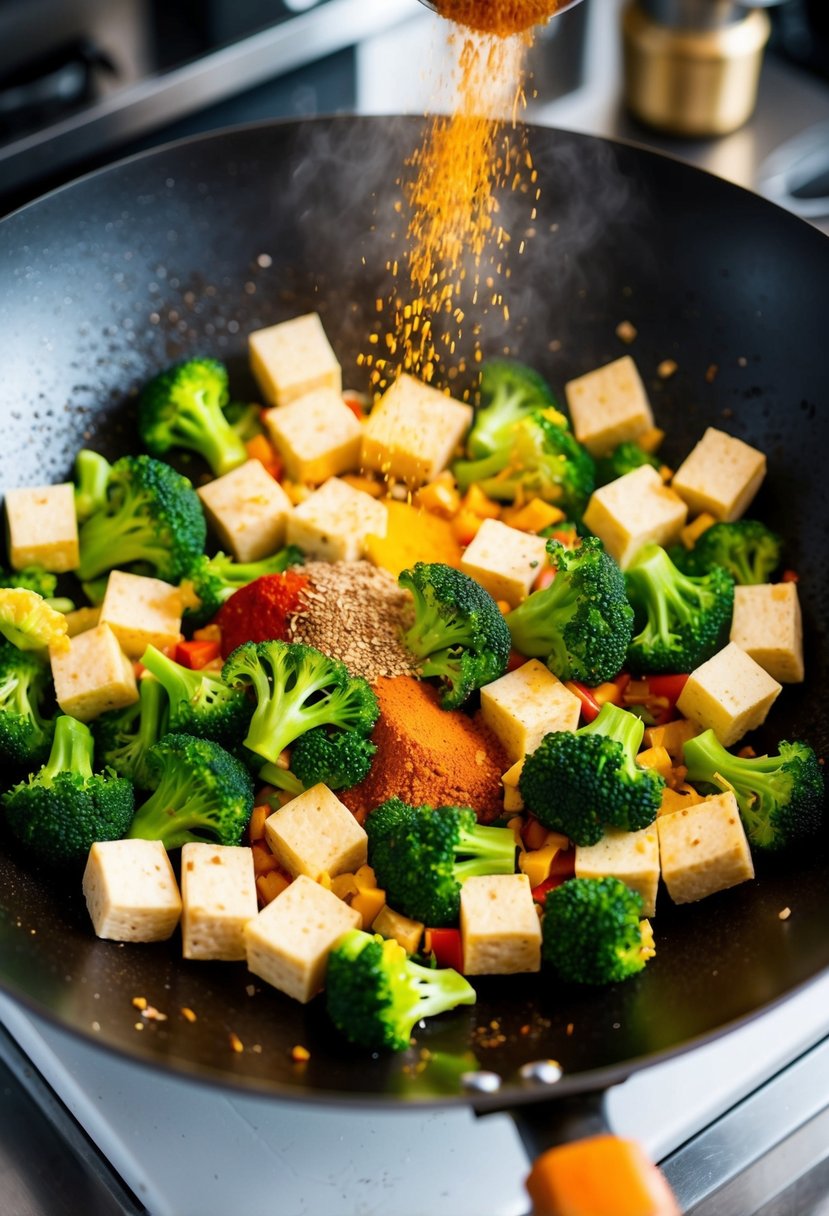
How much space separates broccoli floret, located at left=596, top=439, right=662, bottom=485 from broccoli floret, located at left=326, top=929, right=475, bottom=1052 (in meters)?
1.05

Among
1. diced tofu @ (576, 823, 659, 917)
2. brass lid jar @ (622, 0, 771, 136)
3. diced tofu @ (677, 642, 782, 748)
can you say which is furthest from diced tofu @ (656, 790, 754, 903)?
brass lid jar @ (622, 0, 771, 136)

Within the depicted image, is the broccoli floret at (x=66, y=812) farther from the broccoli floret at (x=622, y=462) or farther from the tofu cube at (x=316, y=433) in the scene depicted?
the broccoli floret at (x=622, y=462)

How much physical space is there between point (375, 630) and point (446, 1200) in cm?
84

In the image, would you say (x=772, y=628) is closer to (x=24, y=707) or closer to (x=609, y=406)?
(x=609, y=406)

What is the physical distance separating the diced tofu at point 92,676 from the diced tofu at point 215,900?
32cm

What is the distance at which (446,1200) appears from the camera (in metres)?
1.68

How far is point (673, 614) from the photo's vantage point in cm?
217

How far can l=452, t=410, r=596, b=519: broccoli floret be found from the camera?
234 cm

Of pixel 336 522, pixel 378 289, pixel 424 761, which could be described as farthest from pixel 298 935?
pixel 378 289

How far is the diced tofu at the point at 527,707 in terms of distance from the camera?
198cm

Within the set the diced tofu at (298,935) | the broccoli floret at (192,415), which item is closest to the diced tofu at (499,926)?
the diced tofu at (298,935)

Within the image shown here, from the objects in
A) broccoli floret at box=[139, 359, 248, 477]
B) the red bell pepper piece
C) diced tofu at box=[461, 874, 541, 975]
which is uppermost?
broccoli floret at box=[139, 359, 248, 477]

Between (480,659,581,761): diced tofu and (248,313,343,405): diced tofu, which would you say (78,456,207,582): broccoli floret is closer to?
(248,313,343,405): diced tofu

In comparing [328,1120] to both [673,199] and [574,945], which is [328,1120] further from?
[673,199]
